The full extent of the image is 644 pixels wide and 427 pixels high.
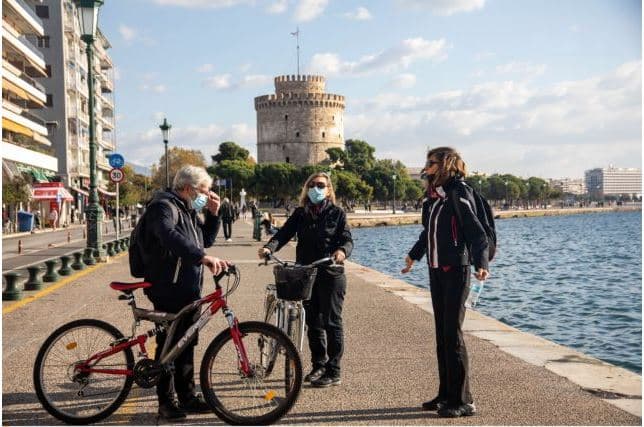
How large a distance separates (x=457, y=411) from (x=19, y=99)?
162 ft

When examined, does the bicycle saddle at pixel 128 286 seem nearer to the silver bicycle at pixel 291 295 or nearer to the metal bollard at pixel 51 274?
the silver bicycle at pixel 291 295

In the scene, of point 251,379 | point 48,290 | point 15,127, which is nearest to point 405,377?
point 251,379

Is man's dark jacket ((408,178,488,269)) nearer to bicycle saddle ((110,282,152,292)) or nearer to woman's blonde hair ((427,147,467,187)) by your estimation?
woman's blonde hair ((427,147,467,187))

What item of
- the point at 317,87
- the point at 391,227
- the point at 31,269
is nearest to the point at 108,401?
the point at 31,269

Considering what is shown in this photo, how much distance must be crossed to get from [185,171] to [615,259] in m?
38.1

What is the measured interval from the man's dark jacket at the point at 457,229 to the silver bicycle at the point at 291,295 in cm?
94

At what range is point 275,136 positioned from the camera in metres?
115

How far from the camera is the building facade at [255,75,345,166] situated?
112 metres

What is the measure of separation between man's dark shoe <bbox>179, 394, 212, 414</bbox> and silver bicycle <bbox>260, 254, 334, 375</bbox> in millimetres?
785

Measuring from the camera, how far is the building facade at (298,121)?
112m

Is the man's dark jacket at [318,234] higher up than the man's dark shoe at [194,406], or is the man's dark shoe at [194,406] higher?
the man's dark jacket at [318,234]

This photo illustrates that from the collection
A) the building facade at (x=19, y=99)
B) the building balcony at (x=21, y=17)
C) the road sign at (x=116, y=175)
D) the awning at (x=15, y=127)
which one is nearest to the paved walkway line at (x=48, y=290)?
the road sign at (x=116, y=175)

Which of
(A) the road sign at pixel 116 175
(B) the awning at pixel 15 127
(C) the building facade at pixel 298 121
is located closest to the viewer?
(A) the road sign at pixel 116 175

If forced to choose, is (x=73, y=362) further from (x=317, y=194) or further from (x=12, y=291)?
(x=12, y=291)
